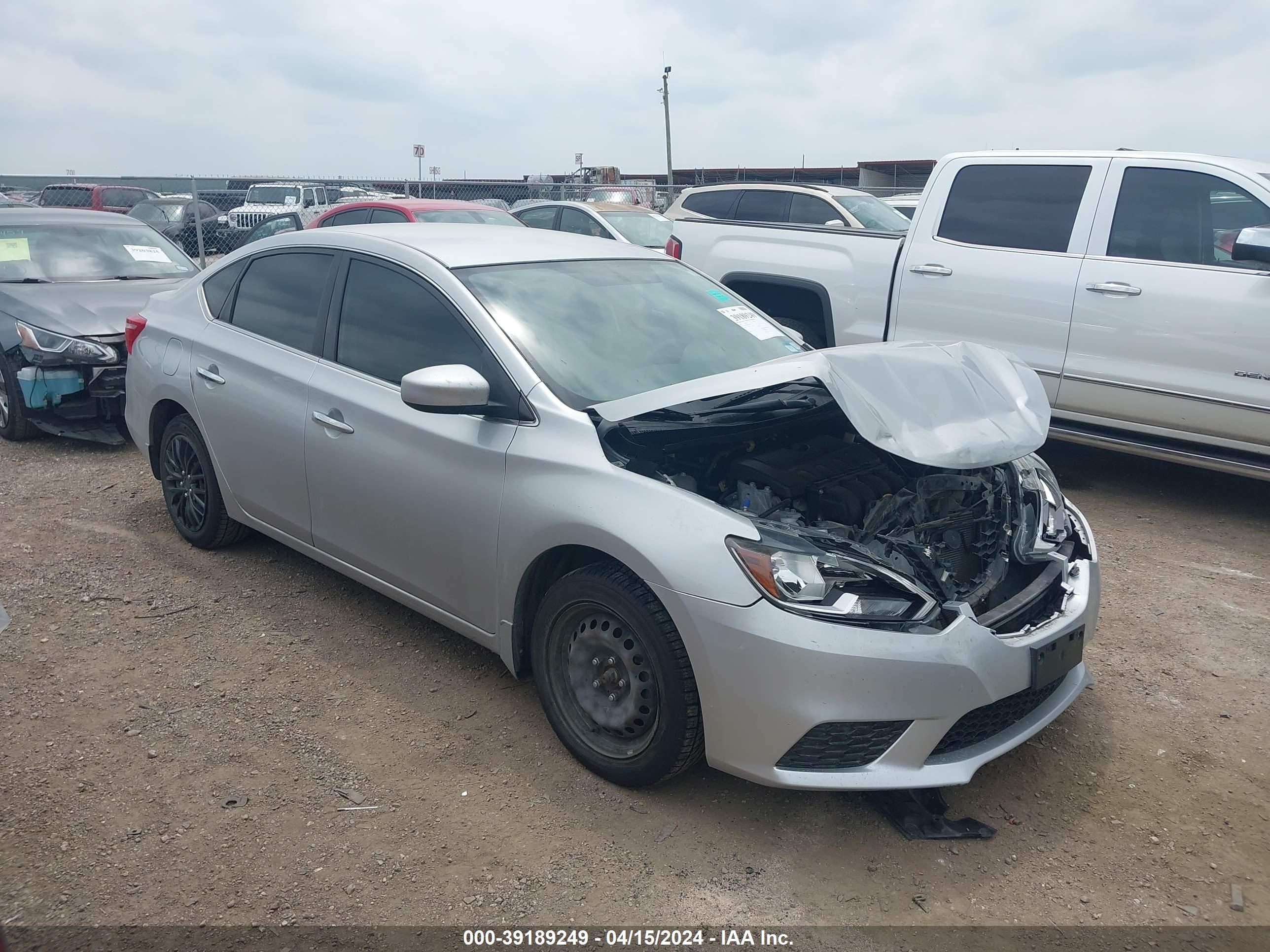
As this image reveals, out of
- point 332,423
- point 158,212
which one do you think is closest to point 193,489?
point 332,423

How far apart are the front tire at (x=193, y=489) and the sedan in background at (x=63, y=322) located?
225 cm

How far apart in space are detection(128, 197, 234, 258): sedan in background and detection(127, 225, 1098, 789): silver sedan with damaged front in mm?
13927

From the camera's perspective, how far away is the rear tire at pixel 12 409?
694cm

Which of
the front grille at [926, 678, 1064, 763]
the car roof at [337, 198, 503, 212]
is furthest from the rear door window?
the front grille at [926, 678, 1064, 763]

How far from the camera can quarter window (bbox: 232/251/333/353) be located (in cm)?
420

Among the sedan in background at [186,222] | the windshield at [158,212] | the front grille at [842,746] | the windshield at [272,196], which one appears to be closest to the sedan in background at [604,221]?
the sedan in background at [186,222]

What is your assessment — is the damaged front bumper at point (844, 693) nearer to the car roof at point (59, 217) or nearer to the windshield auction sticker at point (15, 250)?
the windshield auction sticker at point (15, 250)

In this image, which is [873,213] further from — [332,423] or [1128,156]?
[332,423]

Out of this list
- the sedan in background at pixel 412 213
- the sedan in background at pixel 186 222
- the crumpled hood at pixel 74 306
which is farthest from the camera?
the sedan in background at pixel 186 222

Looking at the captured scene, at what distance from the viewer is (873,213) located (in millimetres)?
10945

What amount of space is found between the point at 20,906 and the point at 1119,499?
591 centimetres

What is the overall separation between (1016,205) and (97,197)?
18.0 metres

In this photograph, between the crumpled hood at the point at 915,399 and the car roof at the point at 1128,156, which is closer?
the crumpled hood at the point at 915,399

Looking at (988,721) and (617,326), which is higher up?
(617,326)
